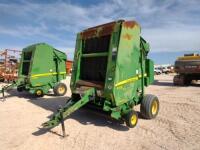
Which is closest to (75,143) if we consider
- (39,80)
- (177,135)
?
(177,135)

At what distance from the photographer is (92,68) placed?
6656mm

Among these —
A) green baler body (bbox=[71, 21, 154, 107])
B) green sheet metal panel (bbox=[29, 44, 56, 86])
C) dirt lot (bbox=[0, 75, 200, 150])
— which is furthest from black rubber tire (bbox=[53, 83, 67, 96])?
green baler body (bbox=[71, 21, 154, 107])

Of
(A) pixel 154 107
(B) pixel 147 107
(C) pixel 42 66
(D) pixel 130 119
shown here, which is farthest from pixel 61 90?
(D) pixel 130 119

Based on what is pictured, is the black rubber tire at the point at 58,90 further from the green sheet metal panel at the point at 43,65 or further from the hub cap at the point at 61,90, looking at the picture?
the green sheet metal panel at the point at 43,65

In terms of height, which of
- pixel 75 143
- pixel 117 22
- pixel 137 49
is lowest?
pixel 75 143

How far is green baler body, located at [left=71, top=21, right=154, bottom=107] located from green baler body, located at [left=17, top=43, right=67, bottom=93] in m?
4.13

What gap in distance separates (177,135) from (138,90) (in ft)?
5.59

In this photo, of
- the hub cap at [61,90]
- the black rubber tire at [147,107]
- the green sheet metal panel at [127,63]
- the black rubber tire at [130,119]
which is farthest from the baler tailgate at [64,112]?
the hub cap at [61,90]

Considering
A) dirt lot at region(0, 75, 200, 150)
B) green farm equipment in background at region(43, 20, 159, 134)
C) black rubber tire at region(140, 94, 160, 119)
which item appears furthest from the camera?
black rubber tire at region(140, 94, 160, 119)

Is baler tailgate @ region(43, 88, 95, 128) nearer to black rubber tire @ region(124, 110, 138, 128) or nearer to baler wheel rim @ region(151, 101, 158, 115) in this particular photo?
black rubber tire @ region(124, 110, 138, 128)

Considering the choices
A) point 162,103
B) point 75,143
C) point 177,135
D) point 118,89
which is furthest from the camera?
point 162,103

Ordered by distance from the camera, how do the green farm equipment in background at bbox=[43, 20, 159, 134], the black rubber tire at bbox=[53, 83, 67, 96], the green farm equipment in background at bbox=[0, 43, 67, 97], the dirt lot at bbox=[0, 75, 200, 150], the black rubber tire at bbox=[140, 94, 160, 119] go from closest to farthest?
1. the dirt lot at bbox=[0, 75, 200, 150]
2. the green farm equipment in background at bbox=[43, 20, 159, 134]
3. the black rubber tire at bbox=[140, 94, 160, 119]
4. the green farm equipment in background at bbox=[0, 43, 67, 97]
5. the black rubber tire at bbox=[53, 83, 67, 96]

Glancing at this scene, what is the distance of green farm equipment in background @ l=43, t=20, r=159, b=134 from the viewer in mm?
5617

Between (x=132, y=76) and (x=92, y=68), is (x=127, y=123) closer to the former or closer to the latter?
(x=132, y=76)
